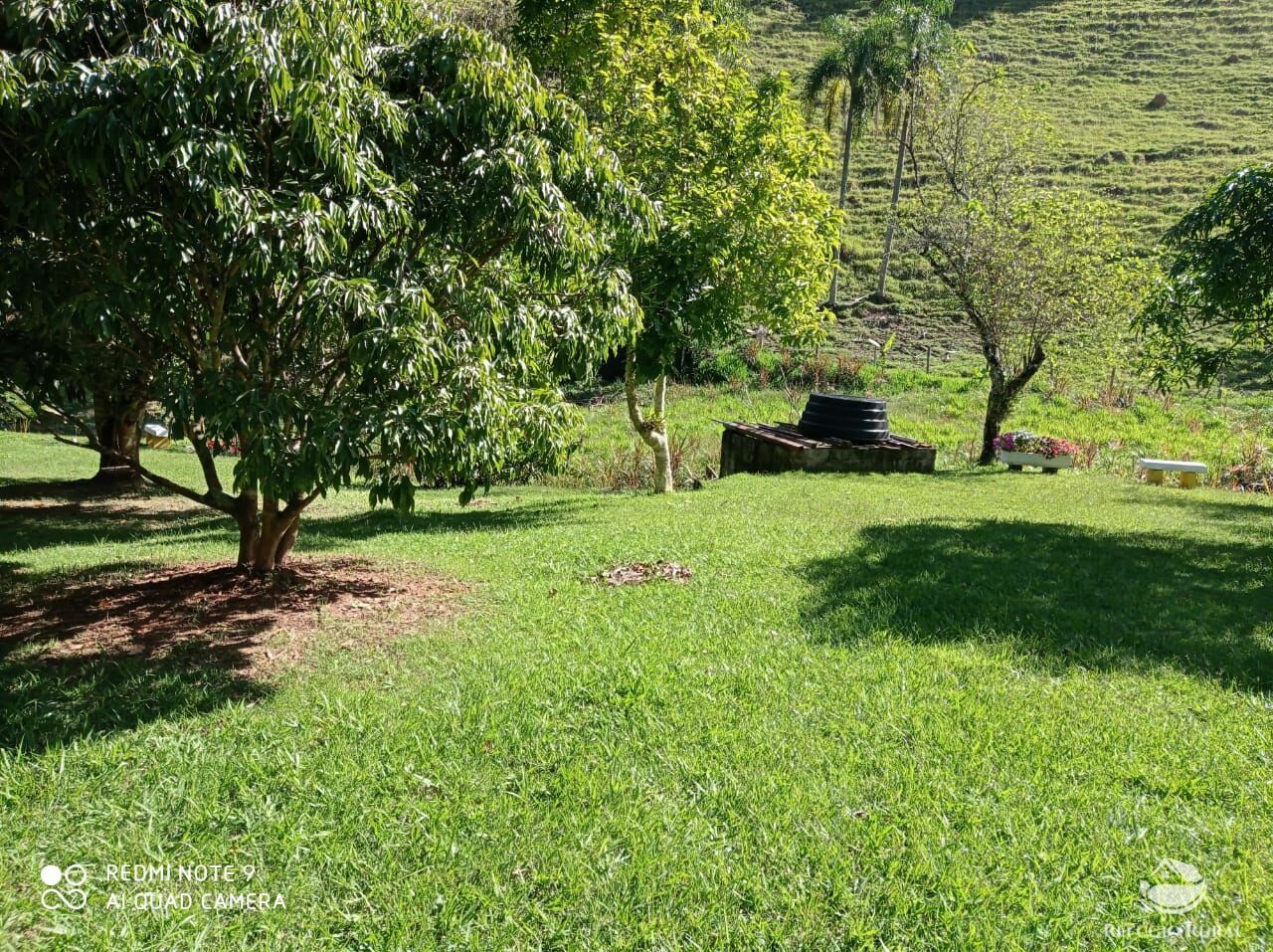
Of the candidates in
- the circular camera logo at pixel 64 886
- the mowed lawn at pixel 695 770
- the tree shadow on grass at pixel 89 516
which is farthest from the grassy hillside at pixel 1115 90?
the circular camera logo at pixel 64 886

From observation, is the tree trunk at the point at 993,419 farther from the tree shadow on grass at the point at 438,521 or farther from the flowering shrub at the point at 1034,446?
the tree shadow on grass at the point at 438,521

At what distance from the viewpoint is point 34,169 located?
4062mm


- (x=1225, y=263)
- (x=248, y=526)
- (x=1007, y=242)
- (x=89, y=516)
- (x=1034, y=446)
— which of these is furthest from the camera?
(x=1034, y=446)

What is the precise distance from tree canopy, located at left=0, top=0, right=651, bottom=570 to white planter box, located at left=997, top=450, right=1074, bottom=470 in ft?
39.1

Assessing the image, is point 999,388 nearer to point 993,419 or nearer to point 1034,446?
point 993,419

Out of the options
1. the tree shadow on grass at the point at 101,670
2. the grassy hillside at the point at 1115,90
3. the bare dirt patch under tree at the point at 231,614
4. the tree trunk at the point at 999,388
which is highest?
the grassy hillside at the point at 1115,90

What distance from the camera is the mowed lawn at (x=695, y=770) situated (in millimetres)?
2619

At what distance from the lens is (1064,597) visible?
607 centimetres

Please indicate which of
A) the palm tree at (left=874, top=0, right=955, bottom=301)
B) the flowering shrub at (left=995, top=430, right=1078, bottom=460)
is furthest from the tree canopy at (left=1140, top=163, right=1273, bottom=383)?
the palm tree at (left=874, top=0, right=955, bottom=301)

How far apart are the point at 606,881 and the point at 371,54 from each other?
431 cm

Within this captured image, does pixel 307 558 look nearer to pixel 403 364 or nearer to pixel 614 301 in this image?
pixel 614 301

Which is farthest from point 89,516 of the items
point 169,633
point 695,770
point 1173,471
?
point 1173,471

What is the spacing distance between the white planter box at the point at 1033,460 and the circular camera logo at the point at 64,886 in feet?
49.4

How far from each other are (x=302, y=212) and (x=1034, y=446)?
574 inches
